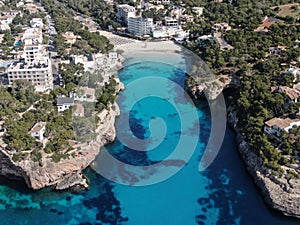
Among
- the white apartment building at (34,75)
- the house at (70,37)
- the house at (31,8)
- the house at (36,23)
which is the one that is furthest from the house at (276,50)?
the house at (31,8)

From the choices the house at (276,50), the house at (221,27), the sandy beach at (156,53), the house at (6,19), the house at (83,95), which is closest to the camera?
the house at (83,95)

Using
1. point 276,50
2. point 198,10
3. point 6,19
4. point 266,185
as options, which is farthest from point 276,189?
point 6,19

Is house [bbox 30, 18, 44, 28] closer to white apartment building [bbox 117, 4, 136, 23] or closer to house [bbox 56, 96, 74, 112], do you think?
white apartment building [bbox 117, 4, 136, 23]

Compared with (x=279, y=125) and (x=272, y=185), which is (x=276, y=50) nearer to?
(x=279, y=125)

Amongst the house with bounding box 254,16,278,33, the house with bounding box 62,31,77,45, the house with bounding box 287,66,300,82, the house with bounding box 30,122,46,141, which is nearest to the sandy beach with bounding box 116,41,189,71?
the house with bounding box 62,31,77,45

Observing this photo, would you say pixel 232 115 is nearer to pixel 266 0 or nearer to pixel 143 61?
pixel 143 61

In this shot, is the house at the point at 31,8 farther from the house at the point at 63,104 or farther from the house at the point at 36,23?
the house at the point at 63,104

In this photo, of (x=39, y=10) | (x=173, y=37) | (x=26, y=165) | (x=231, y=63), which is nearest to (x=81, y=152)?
(x=26, y=165)
